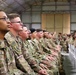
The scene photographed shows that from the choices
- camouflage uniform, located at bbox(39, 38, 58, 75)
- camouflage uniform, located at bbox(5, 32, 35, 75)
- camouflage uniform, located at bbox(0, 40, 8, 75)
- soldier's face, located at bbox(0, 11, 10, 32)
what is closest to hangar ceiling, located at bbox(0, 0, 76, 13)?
camouflage uniform, located at bbox(39, 38, 58, 75)

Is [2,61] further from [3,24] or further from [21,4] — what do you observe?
[21,4]

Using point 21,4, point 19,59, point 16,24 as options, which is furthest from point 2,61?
point 21,4

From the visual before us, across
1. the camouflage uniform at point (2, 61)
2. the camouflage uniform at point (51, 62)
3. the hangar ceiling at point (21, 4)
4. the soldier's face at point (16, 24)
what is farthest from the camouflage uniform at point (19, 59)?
the hangar ceiling at point (21, 4)

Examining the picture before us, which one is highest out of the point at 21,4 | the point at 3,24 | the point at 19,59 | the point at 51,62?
the point at 21,4

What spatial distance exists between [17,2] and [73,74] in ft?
62.9

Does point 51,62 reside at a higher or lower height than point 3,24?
lower

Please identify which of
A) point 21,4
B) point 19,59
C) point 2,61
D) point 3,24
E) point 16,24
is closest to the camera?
point 2,61

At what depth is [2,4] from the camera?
23.5 metres

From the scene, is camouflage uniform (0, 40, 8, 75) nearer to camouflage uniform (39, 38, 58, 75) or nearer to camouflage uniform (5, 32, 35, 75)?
camouflage uniform (5, 32, 35, 75)

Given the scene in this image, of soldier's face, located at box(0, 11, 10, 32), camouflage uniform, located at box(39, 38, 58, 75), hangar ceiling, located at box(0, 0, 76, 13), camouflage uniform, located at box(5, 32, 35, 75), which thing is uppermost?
hangar ceiling, located at box(0, 0, 76, 13)

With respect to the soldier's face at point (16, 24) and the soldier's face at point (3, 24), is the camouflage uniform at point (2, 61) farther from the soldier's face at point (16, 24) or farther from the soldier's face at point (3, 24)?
the soldier's face at point (16, 24)

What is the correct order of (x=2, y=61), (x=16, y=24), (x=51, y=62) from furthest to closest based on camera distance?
(x=51, y=62)
(x=16, y=24)
(x=2, y=61)

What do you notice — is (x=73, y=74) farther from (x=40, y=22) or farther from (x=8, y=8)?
(x=40, y=22)

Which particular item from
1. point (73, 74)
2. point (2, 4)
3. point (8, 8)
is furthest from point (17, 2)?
point (73, 74)
